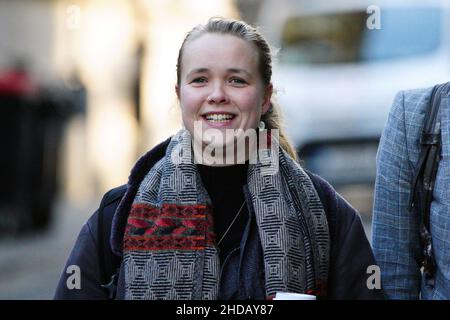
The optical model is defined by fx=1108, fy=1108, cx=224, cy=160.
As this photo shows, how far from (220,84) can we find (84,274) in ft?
2.12

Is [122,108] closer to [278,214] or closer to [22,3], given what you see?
[22,3]

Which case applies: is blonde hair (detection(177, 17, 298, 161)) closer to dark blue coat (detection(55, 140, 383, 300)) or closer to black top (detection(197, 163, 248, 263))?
black top (detection(197, 163, 248, 263))

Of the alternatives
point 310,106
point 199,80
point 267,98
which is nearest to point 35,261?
point 310,106

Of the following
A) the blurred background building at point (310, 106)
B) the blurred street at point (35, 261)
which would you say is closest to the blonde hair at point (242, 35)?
the blurred street at point (35, 261)

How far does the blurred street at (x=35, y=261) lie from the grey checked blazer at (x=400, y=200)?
16.1 ft

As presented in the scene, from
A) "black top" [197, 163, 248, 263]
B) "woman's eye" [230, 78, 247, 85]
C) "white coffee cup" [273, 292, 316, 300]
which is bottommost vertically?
"white coffee cup" [273, 292, 316, 300]

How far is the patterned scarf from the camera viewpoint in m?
2.99

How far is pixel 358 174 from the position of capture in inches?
419

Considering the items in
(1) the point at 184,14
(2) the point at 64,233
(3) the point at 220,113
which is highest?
(1) the point at 184,14

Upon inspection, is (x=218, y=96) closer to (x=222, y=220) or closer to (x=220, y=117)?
(x=220, y=117)

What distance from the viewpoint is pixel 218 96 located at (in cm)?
305

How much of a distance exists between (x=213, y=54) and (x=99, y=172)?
15723 millimetres

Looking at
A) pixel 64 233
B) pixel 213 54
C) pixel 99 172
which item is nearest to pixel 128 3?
pixel 99 172

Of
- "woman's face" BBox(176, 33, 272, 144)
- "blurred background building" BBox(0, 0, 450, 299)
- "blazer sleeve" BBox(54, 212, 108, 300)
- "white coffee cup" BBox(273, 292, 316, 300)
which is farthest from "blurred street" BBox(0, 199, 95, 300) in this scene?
"white coffee cup" BBox(273, 292, 316, 300)
